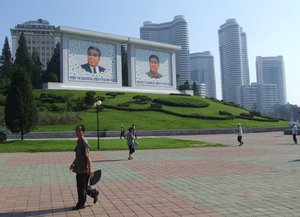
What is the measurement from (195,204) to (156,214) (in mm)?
1113

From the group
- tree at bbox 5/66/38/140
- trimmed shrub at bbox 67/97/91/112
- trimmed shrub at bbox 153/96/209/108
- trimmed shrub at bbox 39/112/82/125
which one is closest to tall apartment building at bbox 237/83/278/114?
trimmed shrub at bbox 153/96/209/108

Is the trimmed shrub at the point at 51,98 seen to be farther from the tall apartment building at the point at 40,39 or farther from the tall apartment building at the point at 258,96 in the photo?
the tall apartment building at the point at 258,96

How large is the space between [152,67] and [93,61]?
13.2 meters

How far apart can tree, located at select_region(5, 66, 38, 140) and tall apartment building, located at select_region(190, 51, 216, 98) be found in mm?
158279

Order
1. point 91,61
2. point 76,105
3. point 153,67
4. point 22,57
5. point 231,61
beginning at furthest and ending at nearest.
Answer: point 231,61, point 22,57, point 153,67, point 91,61, point 76,105

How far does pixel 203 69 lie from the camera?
619 feet

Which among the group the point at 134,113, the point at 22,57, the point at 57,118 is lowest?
the point at 57,118

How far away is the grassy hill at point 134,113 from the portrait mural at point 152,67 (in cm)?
684

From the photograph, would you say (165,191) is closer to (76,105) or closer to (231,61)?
(76,105)

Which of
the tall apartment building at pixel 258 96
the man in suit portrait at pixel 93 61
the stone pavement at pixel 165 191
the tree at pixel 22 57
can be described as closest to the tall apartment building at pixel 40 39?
the tree at pixel 22 57

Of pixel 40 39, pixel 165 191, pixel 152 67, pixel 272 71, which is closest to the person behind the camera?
pixel 165 191

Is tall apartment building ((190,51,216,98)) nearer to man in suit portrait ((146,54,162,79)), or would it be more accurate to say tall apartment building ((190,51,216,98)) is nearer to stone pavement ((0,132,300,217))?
man in suit portrait ((146,54,162,79))

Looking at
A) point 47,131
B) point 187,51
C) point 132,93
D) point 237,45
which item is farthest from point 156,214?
point 237,45

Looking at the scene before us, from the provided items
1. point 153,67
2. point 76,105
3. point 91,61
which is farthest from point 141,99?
point 153,67
